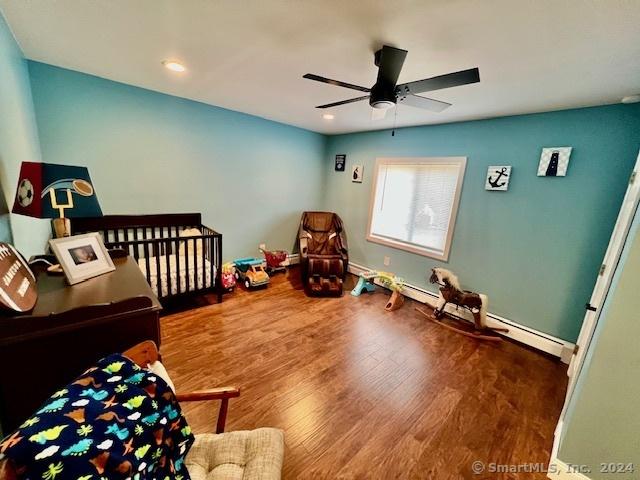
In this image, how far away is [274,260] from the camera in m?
3.97

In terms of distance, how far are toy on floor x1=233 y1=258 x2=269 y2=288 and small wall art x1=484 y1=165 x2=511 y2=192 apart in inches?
115

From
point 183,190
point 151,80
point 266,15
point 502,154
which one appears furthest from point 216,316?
point 502,154

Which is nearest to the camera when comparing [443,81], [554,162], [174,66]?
[443,81]

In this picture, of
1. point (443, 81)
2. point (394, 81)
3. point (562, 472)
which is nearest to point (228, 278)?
point (394, 81)

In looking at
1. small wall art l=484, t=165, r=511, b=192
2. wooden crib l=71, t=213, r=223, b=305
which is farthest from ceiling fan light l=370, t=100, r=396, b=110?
wooden crib l=71, t=213, r=223, b=305

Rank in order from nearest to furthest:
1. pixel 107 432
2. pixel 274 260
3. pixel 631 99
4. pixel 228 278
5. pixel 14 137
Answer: pixel 107 432
pixel 14 137
pixel 631 99
pixel 228 278
pixel 274 260

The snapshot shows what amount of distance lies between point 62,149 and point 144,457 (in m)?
2.93

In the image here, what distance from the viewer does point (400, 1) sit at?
1.18 metres

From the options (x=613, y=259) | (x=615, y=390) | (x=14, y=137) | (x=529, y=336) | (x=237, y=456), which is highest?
(x=14, y=137)

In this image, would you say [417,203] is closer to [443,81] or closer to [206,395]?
[443,81]

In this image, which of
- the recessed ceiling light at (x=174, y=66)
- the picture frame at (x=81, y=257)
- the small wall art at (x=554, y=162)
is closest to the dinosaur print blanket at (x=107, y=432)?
the picture frame at (x=81, y=257)

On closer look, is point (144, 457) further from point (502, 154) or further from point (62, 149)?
point (502, 154)

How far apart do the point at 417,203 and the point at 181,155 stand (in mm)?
3072

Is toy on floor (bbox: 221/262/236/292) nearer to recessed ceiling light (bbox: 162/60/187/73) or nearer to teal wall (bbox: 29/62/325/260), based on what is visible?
teal wall (bbox: 29/62/325/260)
